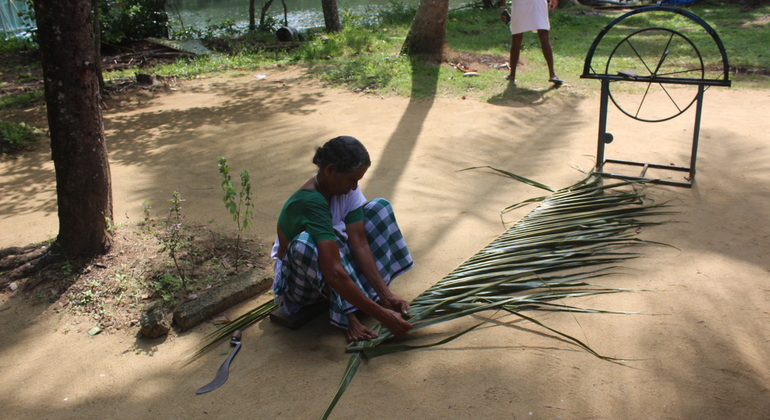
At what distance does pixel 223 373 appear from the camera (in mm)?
2250

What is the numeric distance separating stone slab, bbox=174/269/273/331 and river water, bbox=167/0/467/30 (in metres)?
12.7

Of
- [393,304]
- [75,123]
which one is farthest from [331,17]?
[393,304]

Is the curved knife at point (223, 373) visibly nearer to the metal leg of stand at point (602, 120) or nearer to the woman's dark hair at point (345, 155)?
the woman's dark hair at point (345, 155)

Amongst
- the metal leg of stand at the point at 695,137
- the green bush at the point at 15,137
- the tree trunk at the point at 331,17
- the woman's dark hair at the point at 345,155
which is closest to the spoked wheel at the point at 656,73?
the metal leg of stand at the point at 695,137

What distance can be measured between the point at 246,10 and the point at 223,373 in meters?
20.2

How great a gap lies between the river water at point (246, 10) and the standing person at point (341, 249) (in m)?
12.9

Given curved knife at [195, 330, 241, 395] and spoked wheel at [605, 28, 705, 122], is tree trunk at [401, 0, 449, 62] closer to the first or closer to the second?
spoked wheel at [605, 28, 705, 122]

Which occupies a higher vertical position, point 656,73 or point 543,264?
point 656,73

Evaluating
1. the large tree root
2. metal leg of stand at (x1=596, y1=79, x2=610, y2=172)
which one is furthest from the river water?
the large tree root

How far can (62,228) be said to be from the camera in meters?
3.04

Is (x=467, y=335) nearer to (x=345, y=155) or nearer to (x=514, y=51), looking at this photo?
(x=345, y=155)

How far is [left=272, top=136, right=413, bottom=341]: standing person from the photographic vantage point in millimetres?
2236

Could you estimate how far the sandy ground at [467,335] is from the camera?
2.01 m

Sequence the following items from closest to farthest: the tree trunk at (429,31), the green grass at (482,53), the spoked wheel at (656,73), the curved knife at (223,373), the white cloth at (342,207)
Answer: the curved knife at (223,373) → the white cloth at (342,207) → the spoked wheel at (656,73) → the green grass at (482,53) → the tree trunk at (429,31)
